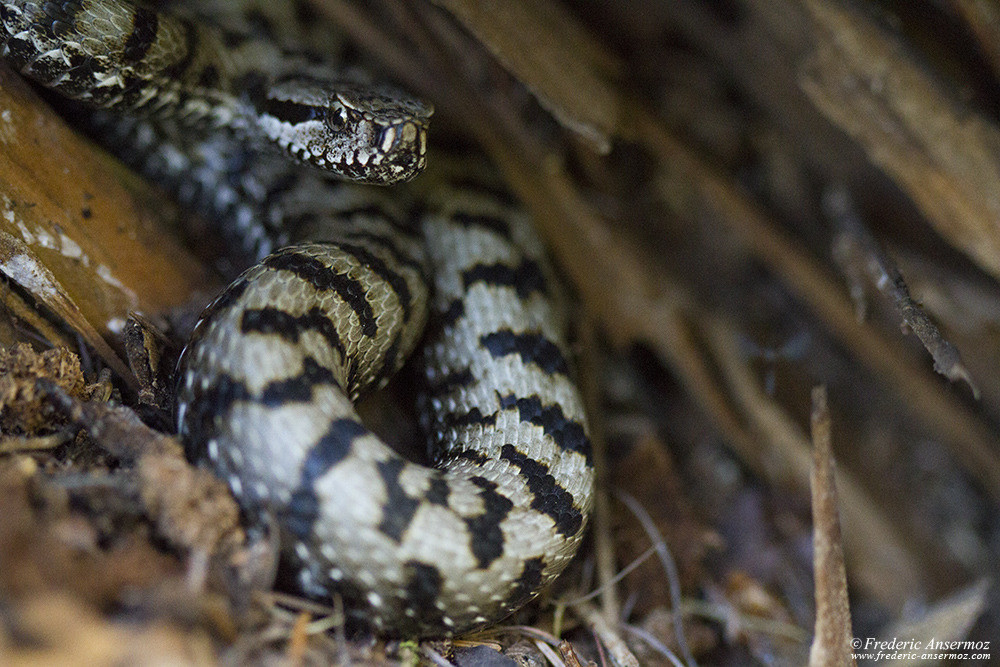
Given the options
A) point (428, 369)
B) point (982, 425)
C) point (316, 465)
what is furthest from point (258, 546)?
point (982, 425)

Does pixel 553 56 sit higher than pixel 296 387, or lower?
higher

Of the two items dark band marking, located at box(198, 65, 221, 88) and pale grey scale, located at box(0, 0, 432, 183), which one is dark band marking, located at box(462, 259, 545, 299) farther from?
dark band marking, located at box(198, 65, 221, 88)

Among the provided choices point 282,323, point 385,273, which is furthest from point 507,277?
point 282,323

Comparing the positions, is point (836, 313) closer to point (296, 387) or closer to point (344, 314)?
point (344, 314)

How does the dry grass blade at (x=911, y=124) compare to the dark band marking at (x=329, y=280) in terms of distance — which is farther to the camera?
the dry grass blade at (x=911, y=124)

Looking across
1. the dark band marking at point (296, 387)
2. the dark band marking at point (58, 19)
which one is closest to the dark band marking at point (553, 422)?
the dark band marking at point (296, 387)

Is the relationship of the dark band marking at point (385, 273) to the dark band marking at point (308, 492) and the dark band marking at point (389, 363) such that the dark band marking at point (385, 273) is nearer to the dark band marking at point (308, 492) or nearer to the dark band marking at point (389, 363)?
the dark band marking at point (389, 363)

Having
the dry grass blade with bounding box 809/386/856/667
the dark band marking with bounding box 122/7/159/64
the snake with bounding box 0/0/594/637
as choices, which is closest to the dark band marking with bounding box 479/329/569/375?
the snake with bounding box 0/0/594/637
